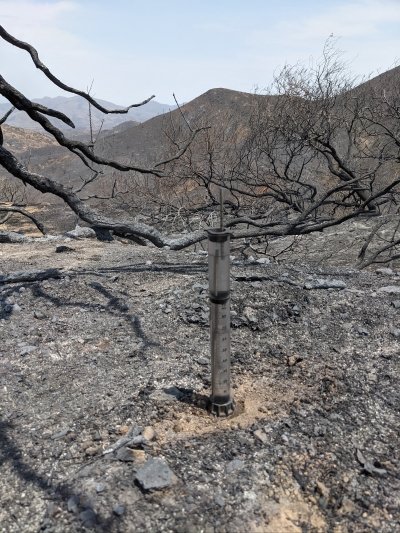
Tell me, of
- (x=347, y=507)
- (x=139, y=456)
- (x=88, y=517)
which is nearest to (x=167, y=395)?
(x=139, y=456)

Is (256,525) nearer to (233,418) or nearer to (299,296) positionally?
(233,418)

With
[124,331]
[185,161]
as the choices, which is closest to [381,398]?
[124,331]

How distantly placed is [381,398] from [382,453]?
0.49 m

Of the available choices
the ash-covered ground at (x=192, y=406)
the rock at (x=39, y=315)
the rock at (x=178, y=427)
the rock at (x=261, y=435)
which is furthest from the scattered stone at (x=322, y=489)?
the rock at (x=39, y=315)

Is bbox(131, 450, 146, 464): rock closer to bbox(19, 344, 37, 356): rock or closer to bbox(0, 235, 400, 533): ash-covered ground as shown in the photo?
bbox(0, 235, 400, 533): ash-covered ground

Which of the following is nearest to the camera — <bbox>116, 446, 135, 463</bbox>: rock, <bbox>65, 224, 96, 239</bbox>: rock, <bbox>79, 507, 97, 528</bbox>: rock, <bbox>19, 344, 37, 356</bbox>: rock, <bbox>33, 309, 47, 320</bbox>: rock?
<bbox>79, 507, 97, 528</bbox>: rock

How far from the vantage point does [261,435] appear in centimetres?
236

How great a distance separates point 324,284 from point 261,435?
6.93 ft

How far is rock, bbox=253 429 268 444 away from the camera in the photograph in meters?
2.33

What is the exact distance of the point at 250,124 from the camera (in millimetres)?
11586

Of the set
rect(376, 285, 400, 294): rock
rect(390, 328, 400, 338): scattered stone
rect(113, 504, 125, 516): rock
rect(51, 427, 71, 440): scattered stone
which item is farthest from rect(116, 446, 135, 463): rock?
rect(376, 285, 400, 294): rock

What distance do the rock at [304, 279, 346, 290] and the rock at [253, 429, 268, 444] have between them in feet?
6.33

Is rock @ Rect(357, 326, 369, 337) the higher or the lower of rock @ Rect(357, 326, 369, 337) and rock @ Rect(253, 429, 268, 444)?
the higher

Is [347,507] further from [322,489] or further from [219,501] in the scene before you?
[219,501]
